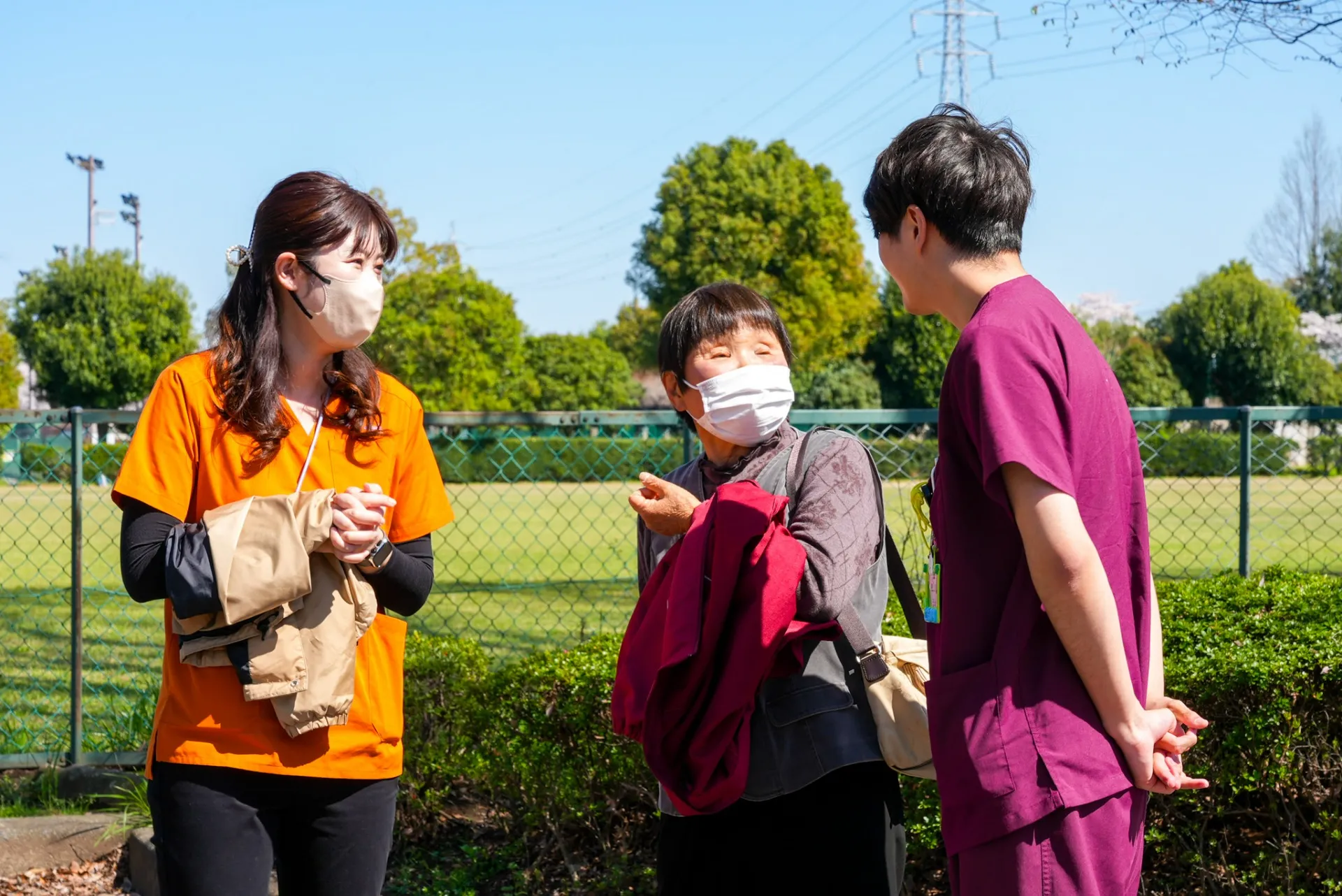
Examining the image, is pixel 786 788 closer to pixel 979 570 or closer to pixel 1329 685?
pixel 979 570

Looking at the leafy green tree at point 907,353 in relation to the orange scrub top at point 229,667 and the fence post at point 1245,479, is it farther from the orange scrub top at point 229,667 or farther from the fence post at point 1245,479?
the orange scrub top at point 229,667

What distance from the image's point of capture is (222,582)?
6.64 feet

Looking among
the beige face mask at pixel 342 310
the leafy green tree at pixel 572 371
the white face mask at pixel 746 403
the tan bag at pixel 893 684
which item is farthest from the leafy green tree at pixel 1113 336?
A: the beige face mask at pixel 342 310

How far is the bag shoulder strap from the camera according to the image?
2139mm

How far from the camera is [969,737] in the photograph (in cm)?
171

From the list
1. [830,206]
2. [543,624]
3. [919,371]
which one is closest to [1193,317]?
[919,371]

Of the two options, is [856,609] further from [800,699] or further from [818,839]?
[818,839]

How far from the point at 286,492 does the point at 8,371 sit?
148 feet

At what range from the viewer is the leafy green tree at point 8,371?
40.6 m

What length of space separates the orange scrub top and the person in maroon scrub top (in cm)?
109

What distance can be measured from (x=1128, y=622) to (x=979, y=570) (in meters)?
0.24

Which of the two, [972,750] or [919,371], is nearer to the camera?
[972,750]

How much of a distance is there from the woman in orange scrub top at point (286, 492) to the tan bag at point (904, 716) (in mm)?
929

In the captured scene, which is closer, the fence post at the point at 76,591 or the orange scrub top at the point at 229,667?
the orange scrub top at the point at 229,667
